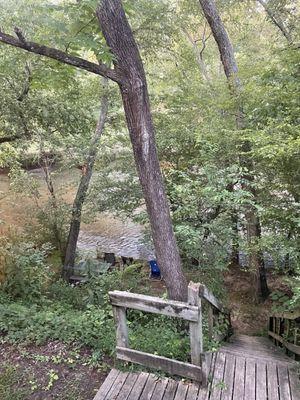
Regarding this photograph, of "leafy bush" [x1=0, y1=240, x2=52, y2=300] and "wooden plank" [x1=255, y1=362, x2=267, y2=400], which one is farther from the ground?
"leafy bush" [x1=0, y1=240, x2=52, y2=300]

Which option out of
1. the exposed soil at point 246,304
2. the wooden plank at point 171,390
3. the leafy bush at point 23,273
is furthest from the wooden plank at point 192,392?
the leafy bush at point 23,273

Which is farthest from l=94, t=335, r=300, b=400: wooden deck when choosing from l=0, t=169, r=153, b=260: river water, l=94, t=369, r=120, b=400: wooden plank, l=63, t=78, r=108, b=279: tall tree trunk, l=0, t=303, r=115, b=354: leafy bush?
l=0, t=169, r=153, b=260: river water

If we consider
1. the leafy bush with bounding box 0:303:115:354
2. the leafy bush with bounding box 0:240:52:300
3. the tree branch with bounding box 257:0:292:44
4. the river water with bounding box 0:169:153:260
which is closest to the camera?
the leafy bush with bounding box 0:303:115:354

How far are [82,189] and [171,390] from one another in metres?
5.93

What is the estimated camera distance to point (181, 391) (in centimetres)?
318

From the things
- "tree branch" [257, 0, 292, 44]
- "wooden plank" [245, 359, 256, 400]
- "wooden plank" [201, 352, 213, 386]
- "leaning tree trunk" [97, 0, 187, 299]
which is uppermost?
"tree branch" [257, 0, 292, 44]

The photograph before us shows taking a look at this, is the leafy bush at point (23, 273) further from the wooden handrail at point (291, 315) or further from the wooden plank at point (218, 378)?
the wooden handrail at point (291, 315)

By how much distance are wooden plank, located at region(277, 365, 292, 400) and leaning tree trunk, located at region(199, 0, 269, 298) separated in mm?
2711

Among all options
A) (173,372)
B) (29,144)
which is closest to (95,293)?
(173,372)

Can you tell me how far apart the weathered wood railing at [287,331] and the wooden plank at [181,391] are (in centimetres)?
172

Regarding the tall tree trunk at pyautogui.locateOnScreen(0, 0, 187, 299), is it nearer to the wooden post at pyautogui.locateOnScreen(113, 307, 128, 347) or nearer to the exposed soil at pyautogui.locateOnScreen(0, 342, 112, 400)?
the wooden post at pyautogui.locateOnScreen(113, 307, 128, 347)

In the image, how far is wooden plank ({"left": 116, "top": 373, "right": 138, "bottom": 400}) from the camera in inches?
122

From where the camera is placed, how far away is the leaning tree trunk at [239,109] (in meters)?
6.40

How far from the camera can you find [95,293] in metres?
5.87
